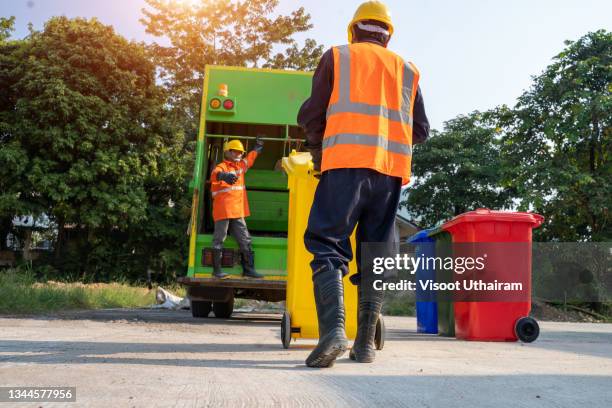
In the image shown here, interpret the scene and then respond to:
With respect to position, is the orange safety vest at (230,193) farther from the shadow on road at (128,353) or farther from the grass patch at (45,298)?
the shadow on road at (128,353)

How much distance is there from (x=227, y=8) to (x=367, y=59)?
23.6 meters

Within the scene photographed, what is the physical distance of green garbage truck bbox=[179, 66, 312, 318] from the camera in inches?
306

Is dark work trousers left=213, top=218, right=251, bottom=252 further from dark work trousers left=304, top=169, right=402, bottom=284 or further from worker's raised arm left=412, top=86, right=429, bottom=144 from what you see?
dark work trousers left=304, top=169, right=402, bottom=284

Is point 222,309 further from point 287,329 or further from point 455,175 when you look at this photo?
point 455,175

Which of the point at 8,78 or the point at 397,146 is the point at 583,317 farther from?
the point at 8,78

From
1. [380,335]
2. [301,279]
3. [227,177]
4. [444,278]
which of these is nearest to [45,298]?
[227,177]

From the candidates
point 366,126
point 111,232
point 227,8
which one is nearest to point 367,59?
point 366,126

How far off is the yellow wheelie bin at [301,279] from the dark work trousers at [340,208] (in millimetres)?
924

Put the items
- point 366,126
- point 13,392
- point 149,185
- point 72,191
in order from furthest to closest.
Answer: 1. point 149,185
2. point 72,191
3. point 366,126
4. point 13,392

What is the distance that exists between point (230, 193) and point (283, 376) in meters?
5.11

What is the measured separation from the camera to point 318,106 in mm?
3428

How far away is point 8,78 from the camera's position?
22.3m

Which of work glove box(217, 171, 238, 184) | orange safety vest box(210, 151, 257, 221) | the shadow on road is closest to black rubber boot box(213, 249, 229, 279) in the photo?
orange safety vest box(210, 151, 257, 221)

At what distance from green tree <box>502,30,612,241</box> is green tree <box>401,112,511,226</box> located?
969 cm
